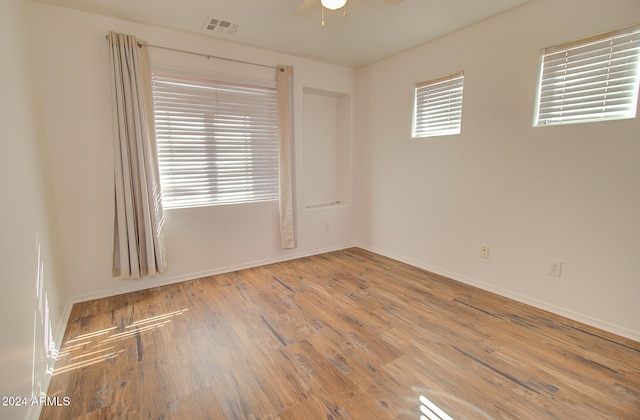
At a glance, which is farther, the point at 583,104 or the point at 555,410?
the point at 583,104

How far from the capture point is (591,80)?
2.21 metres

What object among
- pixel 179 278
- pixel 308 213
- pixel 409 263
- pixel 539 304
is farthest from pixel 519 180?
pixel 179 278

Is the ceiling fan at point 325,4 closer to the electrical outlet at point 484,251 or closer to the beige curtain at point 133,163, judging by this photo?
the beige curtain at point 133,163

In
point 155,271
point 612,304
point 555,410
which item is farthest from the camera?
point 155,271

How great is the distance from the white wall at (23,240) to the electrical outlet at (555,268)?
3398 millimetres

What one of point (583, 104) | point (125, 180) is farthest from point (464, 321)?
point (125, 180)

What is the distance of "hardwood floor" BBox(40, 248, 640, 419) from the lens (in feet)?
5.10

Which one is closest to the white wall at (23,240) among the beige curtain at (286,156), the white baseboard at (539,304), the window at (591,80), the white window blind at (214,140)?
the white window blind at (214,140)

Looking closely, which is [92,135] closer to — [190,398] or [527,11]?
[190,398]

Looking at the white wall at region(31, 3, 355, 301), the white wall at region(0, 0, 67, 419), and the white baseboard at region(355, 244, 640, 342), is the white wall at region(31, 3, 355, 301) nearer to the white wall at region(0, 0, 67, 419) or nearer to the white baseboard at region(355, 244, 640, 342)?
the white wall at region(0, 0, 67, 419)

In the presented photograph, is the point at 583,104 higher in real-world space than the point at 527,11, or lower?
lower

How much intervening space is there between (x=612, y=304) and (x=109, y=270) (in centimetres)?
416

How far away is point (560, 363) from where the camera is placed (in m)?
1.87

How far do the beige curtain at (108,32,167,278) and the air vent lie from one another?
0.63m
